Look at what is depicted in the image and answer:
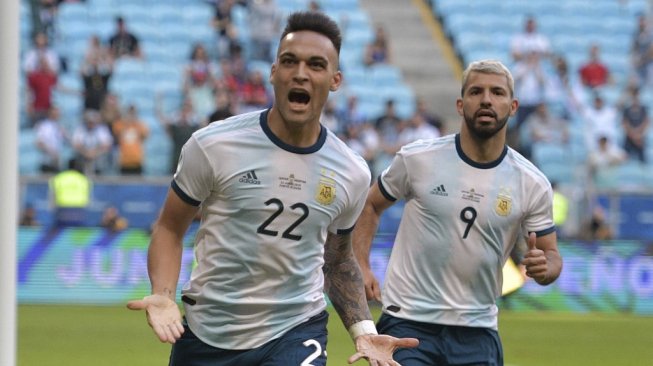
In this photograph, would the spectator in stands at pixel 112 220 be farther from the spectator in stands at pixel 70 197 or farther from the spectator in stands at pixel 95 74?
the spectator in stands at pixel 95 74

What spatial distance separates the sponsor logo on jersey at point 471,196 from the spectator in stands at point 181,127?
13.3 meters

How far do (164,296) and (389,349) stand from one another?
3.79 feet

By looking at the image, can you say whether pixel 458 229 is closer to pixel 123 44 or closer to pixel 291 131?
pixel 291 131

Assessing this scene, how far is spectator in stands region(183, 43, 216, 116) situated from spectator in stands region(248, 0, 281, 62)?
46.3 inches

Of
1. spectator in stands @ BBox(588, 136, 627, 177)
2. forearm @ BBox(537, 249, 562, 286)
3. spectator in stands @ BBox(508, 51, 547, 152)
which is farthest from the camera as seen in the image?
spectator in stands @ BBox(508, 51, 547, 152)

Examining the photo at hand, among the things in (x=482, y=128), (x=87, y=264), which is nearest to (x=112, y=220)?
(x=87, y=264)

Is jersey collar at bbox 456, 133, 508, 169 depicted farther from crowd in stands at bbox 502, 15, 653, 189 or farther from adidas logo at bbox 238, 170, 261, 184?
crowd in stands at bbox 502, 15, 653, 189

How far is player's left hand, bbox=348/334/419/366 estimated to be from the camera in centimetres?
609

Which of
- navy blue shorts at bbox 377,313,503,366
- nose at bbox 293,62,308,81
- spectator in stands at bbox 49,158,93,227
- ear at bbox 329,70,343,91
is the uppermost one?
nose at bbox 293,62,308,81

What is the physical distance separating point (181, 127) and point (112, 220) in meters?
2.43

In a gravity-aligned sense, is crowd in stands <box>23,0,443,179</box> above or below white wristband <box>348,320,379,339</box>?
below

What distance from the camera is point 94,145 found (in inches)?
806

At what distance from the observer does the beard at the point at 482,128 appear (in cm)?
752

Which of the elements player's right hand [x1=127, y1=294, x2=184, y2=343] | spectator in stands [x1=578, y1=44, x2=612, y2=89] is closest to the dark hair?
player's right hand [x1=127, y1=294, x2=184, y2=343]
